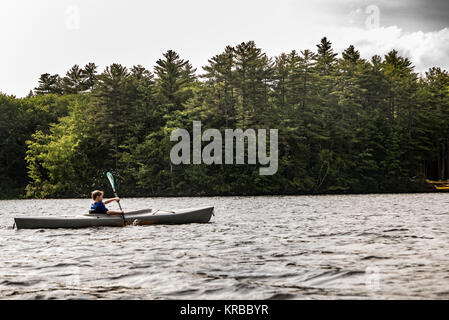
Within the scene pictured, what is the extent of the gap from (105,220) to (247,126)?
108 feet

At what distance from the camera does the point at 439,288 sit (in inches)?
285

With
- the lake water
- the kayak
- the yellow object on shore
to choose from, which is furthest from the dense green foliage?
the lake water

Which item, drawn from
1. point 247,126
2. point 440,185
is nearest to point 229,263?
point 247,126

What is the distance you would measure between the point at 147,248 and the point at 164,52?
1744 inches

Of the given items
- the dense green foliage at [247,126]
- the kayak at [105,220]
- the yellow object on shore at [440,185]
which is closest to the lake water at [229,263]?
the kayak at [105,220]

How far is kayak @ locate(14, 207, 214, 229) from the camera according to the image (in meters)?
16.8

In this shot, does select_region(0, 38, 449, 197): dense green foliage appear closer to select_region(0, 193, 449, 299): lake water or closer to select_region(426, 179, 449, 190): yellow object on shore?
select_region(426, 179, 449, 190): yellow object on shore

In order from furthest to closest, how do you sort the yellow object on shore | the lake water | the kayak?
the yellow object on shore < the kayak < the lake water

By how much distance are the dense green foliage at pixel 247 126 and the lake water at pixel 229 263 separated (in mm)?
33531

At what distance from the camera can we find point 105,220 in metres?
16.8

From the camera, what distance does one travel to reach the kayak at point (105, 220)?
1677 cm

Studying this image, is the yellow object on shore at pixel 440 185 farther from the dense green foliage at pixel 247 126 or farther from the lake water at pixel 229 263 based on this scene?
the lake water at pixel 229 263

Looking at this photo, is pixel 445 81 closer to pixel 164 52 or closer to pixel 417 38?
pixel 164 52

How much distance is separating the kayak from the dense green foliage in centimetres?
3057
